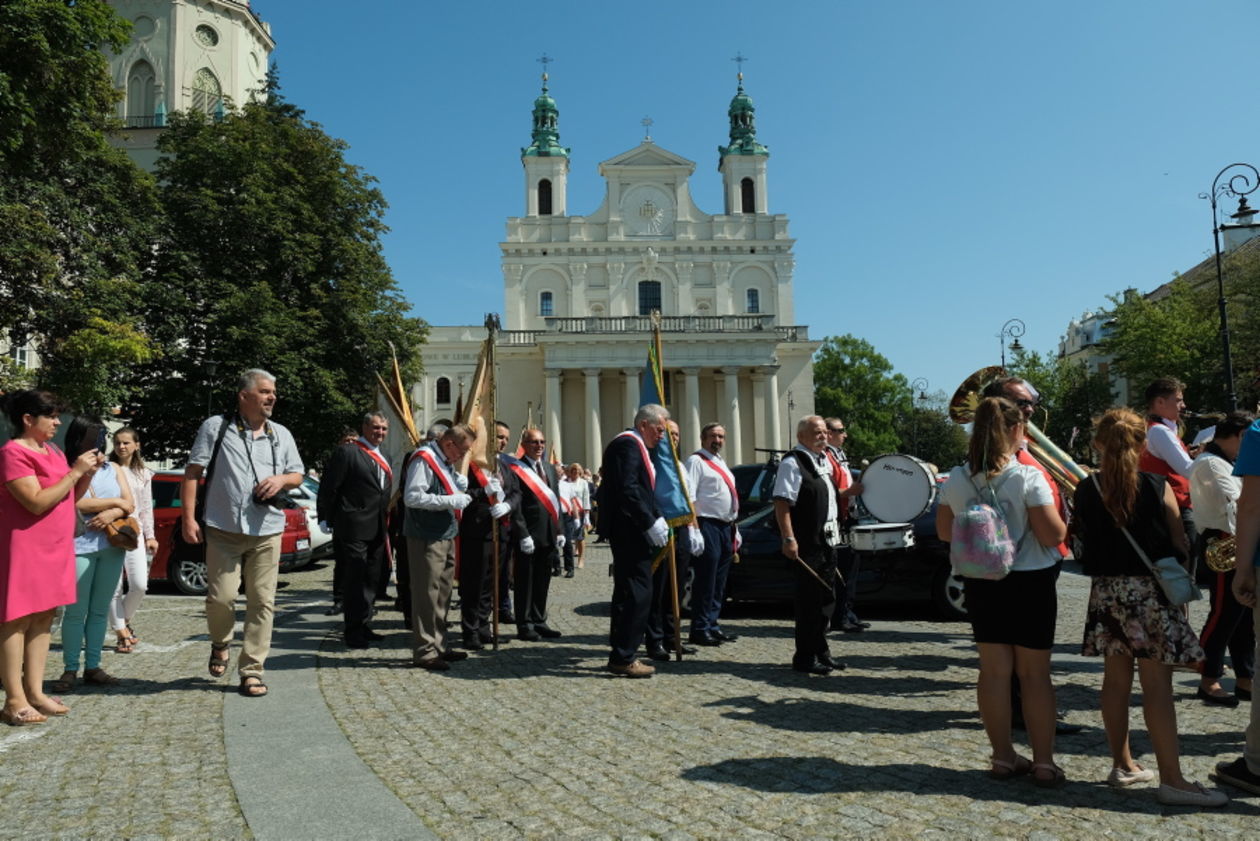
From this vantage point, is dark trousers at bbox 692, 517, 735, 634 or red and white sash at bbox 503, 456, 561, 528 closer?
dark trousers at bbox 692, 517, 735, 634

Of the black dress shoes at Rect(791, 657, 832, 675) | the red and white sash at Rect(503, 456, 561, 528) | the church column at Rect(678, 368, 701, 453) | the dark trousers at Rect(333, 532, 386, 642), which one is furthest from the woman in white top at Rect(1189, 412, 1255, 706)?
the church column at Rect(678, 368, 701, 453)

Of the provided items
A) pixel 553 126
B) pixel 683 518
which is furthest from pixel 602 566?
pixel 553 126

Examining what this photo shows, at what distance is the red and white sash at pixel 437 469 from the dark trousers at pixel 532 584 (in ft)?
4.83

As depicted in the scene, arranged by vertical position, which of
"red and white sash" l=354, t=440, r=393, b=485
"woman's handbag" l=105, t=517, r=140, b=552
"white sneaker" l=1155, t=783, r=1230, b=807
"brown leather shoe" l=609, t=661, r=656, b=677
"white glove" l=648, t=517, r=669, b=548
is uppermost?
"red and white sash" l=354, t=440, r=393, b=485

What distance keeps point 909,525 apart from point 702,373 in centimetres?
5347

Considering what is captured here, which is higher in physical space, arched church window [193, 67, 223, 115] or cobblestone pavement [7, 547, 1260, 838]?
arched church window [193, 67, 223, 115]

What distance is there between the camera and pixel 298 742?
16.2 feet

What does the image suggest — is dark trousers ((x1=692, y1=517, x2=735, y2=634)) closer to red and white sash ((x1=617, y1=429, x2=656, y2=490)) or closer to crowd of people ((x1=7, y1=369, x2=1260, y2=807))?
crowd of people ((x1=7, y1=369, x2=1260, y2=807))

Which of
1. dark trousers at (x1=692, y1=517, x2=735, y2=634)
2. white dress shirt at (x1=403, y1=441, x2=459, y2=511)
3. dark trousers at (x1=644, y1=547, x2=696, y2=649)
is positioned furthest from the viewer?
dark trousers at (x1=692, y1=517, x2=735, y2=634)

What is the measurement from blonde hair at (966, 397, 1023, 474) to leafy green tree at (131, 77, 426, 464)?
20591mm

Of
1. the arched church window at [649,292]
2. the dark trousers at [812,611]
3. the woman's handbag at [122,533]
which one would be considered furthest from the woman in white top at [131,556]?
the arched church window at [649,292]

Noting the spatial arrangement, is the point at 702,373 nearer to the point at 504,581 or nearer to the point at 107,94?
the point at 107,94

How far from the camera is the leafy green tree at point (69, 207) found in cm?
1403

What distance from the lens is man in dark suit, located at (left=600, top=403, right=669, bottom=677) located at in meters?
6.78
